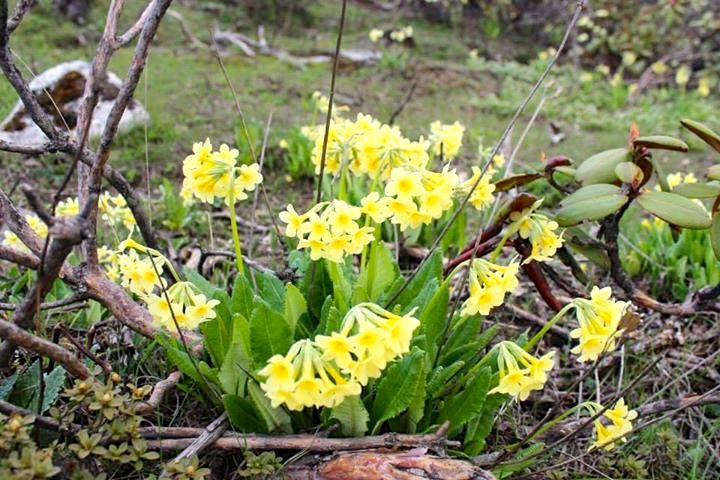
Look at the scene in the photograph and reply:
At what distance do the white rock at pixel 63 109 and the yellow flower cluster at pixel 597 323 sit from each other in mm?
2982

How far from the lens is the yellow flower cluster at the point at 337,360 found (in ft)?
4.05

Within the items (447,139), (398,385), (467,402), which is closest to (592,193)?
(447,139)

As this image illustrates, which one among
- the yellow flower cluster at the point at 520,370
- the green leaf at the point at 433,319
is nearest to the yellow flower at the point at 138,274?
the green leaf at the point at 433,319

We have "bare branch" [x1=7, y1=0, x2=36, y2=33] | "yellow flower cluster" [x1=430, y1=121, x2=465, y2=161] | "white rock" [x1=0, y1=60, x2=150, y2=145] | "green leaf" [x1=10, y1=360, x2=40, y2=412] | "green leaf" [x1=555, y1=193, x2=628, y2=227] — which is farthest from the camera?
"white rock" [x1=0, y1=60, x2=150, y2=145]

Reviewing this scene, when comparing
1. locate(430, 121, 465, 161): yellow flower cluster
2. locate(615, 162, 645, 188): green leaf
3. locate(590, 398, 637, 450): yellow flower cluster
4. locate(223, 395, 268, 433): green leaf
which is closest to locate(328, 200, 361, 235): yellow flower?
locate(223, 395, 268, 433): green leaf

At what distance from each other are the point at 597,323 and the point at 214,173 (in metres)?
0.87

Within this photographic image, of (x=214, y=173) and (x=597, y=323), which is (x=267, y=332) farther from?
(x=597, y=323)

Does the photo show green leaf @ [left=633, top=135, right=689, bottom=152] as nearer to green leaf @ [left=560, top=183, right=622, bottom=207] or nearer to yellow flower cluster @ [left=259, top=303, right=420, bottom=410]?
green leaf @ [left=560, top=183, right=622, bottom=207]

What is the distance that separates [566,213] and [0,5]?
58.0 inches

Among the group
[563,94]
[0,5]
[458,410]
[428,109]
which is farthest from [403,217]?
[563,94]

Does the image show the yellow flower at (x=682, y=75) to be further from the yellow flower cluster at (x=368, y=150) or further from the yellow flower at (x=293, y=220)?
the yellow flower at (x=293, y=220)

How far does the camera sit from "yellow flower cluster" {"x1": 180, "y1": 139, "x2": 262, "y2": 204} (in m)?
1.54

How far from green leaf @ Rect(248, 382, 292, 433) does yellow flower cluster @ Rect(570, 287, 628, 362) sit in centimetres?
63

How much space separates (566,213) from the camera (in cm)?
195
